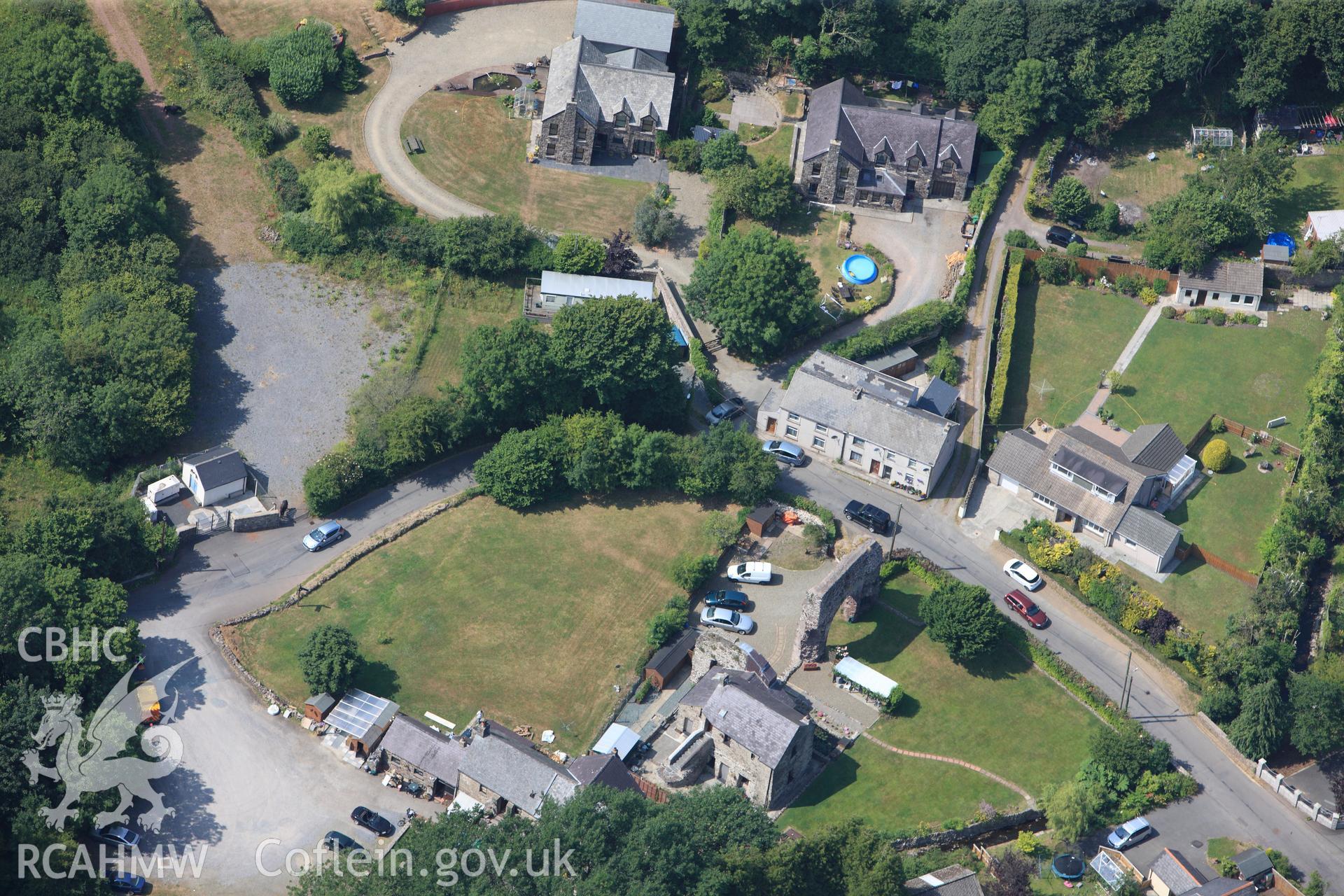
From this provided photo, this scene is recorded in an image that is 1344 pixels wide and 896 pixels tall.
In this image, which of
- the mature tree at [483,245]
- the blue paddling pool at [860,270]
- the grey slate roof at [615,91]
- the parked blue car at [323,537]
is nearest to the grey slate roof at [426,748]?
the parked blue car at [323,537]

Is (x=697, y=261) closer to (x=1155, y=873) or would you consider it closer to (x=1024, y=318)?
(x=1024, y=318)

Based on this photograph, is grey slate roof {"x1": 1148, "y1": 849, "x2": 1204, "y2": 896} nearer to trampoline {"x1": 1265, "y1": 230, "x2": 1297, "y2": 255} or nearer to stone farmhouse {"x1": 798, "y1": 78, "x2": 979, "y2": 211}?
trampoline {"x1": 1265, "y1": 230, "x2": 1297, "y2": 255}

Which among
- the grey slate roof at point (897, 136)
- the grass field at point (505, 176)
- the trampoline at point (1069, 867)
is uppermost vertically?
the grey slate roof at point (897, 136)

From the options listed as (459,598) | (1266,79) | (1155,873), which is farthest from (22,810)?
(1266,79)

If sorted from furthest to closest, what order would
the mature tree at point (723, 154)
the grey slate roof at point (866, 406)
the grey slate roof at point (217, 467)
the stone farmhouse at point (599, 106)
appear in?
1. the stone farmhouse at point (599, 106)
2. the mature tree at point (723, 154)
3. the grey slate roof at point (866, 406)
4. the grey slate roof at point (217, 467)

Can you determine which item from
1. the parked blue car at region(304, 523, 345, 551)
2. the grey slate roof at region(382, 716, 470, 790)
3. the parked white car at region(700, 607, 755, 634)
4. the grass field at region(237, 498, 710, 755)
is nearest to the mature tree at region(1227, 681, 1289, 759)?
the parked white car at region(700, 607, 755, 634)

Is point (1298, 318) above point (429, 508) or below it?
above

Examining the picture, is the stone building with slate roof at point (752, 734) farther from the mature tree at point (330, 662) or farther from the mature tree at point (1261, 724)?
the mature tree at point (1261, 724)
